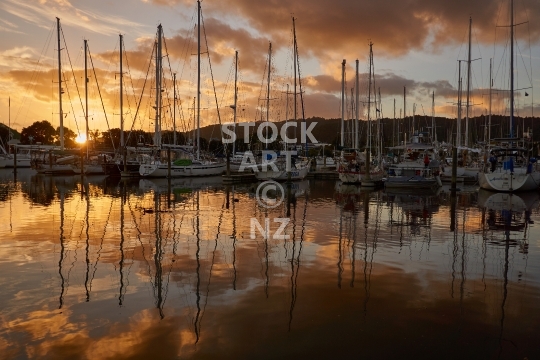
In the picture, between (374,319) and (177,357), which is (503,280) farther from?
(177,357)

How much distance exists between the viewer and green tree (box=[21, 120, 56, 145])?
407 ft

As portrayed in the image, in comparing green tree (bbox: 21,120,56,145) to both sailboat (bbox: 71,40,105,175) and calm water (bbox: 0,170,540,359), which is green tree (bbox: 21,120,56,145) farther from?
calm water (bbox: 0,170,540,359)

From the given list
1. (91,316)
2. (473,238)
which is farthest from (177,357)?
(473,238)

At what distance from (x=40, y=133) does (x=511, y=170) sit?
401 ft

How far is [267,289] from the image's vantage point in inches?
391

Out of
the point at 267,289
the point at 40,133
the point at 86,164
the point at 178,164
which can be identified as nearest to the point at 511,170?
the point at 267,289

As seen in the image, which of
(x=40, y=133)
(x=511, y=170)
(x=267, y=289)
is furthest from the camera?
(x=40, y=133)

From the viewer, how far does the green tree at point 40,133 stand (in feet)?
407

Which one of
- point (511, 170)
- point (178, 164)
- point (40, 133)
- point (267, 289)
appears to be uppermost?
point (40, 133)

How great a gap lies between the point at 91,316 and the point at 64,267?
12.8 feet

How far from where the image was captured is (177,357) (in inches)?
263

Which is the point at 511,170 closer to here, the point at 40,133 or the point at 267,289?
the point at 267,289

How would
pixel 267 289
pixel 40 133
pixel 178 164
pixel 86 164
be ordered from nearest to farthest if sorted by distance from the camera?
pixel 267 289 < pixel 178 164 < pixel 86 164 < pixel 40 133

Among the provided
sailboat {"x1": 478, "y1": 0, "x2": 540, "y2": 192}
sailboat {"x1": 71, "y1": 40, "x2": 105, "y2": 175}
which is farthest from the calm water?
sailboat {"x1": 71, "y1": 40, "x2": 105, "y2": 175}
